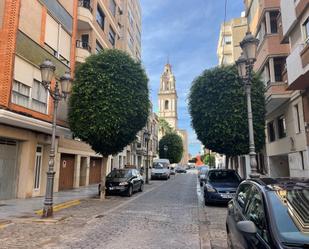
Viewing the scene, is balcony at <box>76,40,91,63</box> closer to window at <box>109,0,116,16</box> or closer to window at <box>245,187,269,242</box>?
window at <box>109,0,116,16</box>

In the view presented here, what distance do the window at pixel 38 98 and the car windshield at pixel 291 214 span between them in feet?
47.6

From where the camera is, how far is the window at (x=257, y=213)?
3.80 metres

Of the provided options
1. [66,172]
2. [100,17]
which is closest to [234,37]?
[100,17]

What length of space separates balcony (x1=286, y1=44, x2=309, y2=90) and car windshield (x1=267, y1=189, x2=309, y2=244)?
1002cm

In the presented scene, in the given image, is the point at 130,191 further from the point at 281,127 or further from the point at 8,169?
the point at 281,127

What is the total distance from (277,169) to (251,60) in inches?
553

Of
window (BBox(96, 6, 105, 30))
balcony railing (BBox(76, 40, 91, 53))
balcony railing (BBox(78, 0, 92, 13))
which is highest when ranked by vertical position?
window (BBox(96, 6, 105, 30))

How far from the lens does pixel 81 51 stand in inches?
887

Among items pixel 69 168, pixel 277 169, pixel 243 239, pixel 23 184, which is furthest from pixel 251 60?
pixel 69 168

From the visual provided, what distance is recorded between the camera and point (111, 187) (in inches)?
722

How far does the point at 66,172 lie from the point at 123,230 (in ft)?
46.2

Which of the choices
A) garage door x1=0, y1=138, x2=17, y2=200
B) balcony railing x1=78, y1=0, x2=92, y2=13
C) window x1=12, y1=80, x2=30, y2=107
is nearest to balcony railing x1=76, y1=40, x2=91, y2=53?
balcony railing x1=78, y1=0, x2=92, y2=13

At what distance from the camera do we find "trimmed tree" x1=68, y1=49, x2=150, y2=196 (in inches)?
637

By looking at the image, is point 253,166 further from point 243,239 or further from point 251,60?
point 243,239
